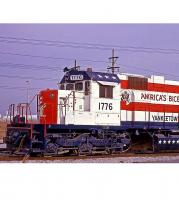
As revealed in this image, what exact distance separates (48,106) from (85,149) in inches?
73.7

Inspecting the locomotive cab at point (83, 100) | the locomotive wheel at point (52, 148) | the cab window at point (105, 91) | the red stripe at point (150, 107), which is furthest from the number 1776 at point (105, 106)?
the locomotive wheel at point (52, 148)

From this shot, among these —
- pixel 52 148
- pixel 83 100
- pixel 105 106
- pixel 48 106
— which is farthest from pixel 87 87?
pixel 52 148

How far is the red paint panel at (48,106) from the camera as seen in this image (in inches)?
470

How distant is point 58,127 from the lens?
462 inches

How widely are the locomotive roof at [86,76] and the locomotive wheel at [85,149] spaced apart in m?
2.19

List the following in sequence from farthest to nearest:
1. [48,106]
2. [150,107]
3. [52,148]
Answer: [150,107] < [48,106] < [52,148]

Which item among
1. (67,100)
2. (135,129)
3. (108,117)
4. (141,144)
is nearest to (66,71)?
(67,100)

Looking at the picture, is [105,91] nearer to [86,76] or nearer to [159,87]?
[86,76]

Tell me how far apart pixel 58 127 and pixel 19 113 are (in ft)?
4.33

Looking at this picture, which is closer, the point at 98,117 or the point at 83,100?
the point at 83,100

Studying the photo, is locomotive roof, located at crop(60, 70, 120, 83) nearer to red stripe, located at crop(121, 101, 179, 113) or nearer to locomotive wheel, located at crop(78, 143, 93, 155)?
red stripe, located at crop(121, 101, 179, 113)

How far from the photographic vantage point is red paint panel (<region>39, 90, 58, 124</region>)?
11945 mm

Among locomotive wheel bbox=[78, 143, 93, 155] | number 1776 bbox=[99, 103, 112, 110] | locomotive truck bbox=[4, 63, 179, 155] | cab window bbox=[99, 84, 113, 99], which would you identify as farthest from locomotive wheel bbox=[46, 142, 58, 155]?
cab window bbox=[99, 84, 113, 99]

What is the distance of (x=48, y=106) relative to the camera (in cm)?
1210
